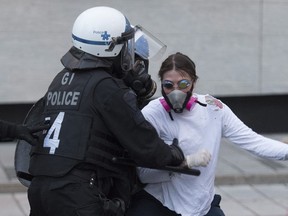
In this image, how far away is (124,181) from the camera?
3402 millimetres

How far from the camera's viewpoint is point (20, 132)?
341 centimetres

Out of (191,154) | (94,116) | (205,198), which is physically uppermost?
(94,116)

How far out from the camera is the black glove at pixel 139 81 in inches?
136

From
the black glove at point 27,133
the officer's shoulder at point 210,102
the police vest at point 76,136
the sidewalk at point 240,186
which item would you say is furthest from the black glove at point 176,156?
the sidewalk at point 240,186

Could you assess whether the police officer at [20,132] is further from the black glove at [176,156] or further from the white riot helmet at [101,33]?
the black glove at [176,156]

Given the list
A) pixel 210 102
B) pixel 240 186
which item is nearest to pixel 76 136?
pixel 210 102

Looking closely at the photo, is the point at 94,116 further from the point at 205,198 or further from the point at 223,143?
the point at 223,143

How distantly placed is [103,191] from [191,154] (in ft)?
1.70

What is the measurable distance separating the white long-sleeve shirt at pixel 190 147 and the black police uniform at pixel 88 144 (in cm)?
30

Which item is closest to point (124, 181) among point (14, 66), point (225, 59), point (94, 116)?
point (94, 116)

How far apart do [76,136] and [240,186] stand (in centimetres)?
503

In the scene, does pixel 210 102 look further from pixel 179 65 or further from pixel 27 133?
pixel 27 133

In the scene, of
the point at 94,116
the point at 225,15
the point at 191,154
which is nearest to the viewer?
the point at 94,116

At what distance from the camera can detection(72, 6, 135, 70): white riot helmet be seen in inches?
130
